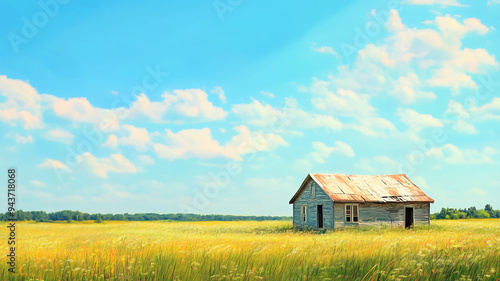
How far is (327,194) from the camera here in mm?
33906

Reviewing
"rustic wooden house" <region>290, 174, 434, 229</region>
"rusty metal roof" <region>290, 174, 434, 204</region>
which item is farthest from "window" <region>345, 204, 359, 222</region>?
"rusty metal roof" <region>290, 174, 434, 204</region>

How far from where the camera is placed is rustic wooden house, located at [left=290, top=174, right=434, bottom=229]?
3384 centimetres

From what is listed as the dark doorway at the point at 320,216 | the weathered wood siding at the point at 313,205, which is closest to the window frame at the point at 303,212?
the weathered wood siding at the point at 313,205

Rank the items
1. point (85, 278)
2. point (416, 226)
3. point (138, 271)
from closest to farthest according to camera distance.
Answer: point (85, 278)
point (138, 271)
point (416, 226)

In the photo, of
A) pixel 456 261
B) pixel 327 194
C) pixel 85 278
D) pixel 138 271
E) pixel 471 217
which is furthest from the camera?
pixel 471 217

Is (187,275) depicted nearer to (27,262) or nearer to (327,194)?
(27,262)

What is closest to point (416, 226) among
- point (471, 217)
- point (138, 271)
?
point (138, 271)

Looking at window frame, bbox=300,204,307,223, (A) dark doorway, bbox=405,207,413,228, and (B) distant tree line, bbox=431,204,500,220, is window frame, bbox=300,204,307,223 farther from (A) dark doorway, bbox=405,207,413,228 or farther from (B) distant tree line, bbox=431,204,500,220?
(B) distant tree line, bbox=431,204,500,220

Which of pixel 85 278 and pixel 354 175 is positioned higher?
pixel 354 175

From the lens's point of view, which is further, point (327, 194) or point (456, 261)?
point (327, 194)

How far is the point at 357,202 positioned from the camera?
1329 inches

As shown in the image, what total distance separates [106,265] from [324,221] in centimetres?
2727

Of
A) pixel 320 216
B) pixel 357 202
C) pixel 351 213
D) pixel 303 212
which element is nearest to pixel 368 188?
pixel 357 202

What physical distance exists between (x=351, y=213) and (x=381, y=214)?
116 inches
